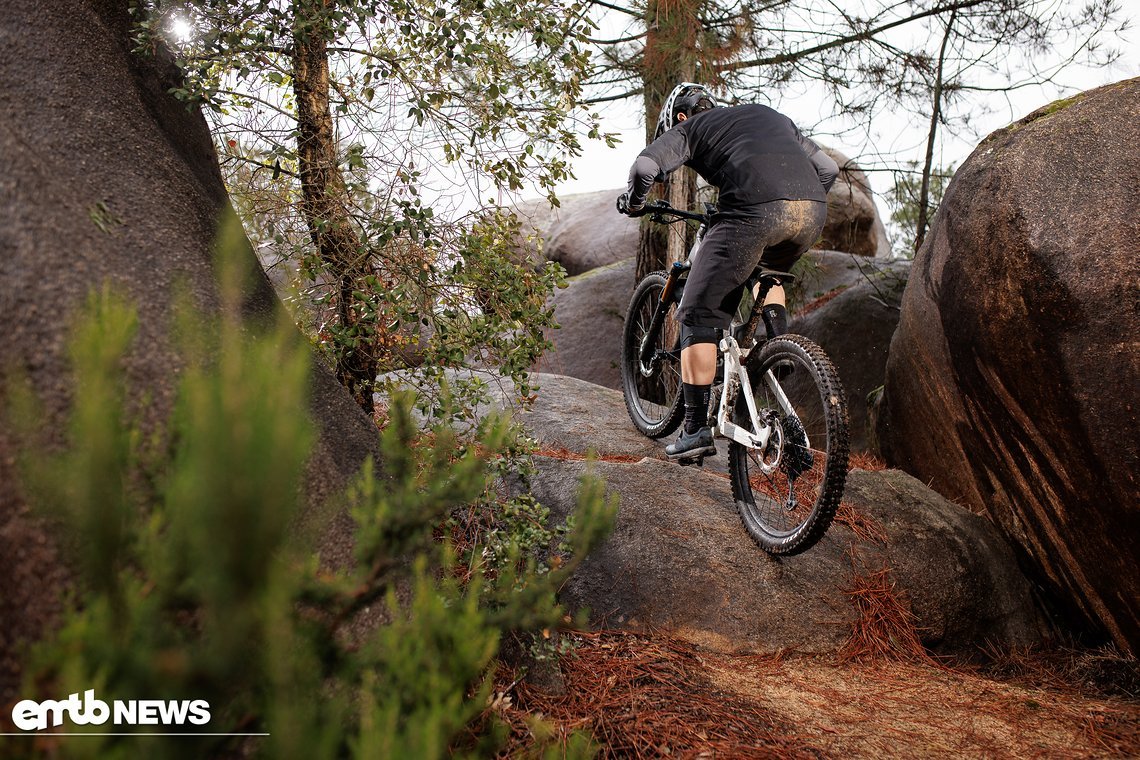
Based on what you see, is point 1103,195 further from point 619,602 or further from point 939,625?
point 619,602

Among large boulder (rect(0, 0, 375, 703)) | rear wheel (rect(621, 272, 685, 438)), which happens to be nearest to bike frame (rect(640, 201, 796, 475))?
rear wheel (rect(621, 272, 685, 438))

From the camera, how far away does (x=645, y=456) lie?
5164 millimetres

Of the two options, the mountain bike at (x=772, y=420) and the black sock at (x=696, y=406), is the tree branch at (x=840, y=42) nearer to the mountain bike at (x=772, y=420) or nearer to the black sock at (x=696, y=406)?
the mountain bike at (x=772, y=420)

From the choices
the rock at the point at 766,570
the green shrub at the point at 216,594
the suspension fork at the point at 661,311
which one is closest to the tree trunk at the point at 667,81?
the suspension fork at the point at 661,311

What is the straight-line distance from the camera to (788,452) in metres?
3.97

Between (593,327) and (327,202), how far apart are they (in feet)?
22.3

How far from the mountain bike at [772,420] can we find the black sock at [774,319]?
7cm

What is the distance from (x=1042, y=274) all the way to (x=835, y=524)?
5.30ft

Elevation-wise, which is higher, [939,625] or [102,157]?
[102,157]

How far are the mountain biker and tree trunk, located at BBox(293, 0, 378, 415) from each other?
1.53m

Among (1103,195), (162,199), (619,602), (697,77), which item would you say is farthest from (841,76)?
(162,199)

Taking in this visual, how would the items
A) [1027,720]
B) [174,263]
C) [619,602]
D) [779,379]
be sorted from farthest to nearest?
[779,379], [619,602], [1027,720], [174,263]

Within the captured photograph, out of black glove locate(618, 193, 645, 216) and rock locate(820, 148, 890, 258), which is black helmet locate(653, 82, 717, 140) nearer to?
black glove locate(618, 193, 645, 216)

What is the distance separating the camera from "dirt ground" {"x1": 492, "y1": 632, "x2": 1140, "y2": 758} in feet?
8.38
